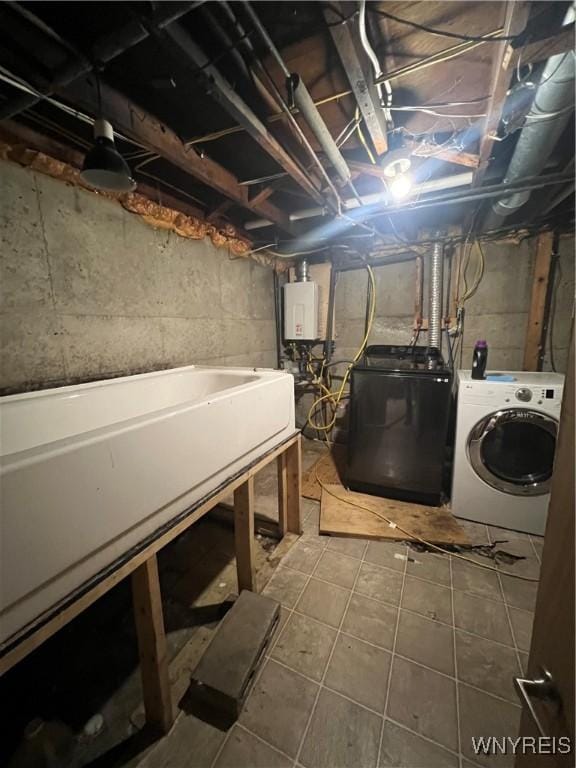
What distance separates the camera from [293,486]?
178 centimetres

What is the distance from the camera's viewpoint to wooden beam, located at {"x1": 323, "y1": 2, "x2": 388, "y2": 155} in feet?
2.66

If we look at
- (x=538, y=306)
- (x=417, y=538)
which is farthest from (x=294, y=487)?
(x=538, y=306)

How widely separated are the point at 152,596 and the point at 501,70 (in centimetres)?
195

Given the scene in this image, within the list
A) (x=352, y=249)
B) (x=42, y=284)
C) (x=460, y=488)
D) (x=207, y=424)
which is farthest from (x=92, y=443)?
(x=352, y=249)

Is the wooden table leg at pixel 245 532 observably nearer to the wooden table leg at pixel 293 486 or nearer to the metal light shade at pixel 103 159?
the wooden table leg at pixel 293 486

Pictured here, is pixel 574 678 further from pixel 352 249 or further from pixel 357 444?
pixel 352 249

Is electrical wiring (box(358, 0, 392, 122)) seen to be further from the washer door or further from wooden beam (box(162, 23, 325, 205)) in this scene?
the washer door

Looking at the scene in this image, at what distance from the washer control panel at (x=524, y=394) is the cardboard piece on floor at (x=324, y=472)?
4.52ft

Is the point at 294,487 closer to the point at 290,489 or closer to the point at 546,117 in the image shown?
the point at 290,489

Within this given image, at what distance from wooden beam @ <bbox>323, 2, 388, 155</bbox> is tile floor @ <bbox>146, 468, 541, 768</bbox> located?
84.1 inches

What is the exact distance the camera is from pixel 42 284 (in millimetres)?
1325

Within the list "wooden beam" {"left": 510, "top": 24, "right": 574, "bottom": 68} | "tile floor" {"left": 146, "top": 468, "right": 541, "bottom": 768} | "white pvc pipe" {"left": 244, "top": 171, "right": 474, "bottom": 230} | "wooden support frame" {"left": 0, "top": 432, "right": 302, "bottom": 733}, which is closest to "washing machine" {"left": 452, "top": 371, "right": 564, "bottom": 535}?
"tile floor" {"left": 146, "top": 468, "right": 541, "bottom": 768}

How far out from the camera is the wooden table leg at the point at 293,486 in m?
1.71

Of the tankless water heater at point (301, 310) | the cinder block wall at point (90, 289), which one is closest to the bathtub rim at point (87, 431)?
the cinder block wall at point (90, 289)
